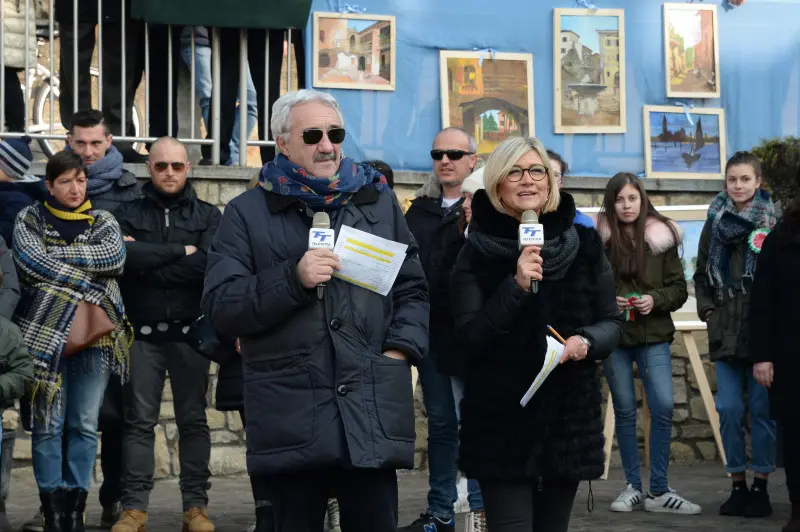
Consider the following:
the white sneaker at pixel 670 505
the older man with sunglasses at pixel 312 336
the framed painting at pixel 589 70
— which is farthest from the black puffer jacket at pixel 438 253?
the framed painting at pixel 589 70

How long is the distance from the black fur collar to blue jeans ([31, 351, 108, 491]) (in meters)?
2.88

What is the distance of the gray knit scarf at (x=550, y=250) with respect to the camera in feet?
16.7

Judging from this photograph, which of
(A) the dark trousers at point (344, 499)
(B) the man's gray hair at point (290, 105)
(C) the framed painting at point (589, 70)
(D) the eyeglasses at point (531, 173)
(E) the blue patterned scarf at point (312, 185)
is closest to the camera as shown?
(A) the dark trousers at point (344, 499)

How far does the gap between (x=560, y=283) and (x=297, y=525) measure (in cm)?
125

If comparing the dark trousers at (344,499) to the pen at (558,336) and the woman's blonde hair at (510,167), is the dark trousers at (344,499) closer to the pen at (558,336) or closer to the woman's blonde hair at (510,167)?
the pen at (558,336)

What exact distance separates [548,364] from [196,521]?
3.22m

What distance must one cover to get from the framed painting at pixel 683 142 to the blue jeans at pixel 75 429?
5.37 m

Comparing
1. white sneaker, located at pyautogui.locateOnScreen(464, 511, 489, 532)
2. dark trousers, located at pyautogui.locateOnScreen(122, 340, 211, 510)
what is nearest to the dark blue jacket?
dark trousers, located at pyautogui.locateOnScreen(122, 340, 211, 510)

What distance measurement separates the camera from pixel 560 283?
514cm

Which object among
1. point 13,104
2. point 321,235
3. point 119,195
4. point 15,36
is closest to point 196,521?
point 119,195

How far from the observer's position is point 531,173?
5.17 meters

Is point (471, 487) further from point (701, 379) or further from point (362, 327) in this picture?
point (701, 379)

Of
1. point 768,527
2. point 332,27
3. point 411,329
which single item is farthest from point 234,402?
A: point 332,27

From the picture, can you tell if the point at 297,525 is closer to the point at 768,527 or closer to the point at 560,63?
the point at 768,527
